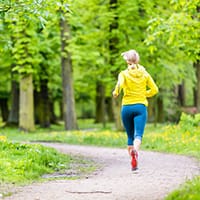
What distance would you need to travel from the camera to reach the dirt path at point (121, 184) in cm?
729

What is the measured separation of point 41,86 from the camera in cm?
3362

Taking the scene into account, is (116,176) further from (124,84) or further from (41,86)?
(41,86)

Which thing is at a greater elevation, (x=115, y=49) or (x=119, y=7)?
(x=119, y=7)

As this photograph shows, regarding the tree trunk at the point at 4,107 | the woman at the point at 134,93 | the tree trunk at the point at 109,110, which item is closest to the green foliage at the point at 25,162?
the woman at the point at 134,93

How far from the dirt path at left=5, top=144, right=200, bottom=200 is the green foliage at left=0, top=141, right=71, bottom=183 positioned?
24.0 inches

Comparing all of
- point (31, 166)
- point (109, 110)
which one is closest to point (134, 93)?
point (31, 166)

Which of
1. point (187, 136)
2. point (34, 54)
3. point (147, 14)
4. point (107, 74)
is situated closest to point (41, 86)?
point (34, 54)

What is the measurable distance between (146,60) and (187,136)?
7704 millimetres

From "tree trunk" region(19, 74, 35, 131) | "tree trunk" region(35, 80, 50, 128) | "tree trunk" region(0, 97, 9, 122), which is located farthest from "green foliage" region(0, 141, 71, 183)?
"tree trunk" region(0, 97, 9, 122)

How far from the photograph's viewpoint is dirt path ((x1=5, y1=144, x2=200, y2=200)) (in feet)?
23.9

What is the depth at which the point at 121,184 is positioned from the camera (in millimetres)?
8211

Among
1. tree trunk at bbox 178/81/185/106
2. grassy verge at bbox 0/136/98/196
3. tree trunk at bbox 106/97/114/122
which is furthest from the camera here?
tree trunk at bbox 106/97/114/122

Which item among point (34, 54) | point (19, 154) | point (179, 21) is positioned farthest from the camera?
point (34, 54)

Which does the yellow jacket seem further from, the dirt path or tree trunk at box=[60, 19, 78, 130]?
tree trunk at box=[60, 19, 78, 130]
